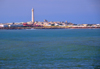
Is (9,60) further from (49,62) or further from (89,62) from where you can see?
(89,62)

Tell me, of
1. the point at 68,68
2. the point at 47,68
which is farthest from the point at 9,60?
the point at 68,68

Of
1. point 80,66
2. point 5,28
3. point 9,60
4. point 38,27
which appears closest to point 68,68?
point 80,66

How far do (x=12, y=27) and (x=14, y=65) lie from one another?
Result: 2395 inches

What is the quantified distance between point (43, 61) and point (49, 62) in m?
0.37

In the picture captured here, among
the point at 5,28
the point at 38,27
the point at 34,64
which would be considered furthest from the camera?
the point at 38,27

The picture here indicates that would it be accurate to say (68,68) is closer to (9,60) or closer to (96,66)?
(96,66)

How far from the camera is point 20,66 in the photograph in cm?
909

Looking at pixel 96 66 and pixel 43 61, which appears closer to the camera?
pixel 96 66

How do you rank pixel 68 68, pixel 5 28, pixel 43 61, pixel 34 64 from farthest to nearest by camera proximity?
1. pixel 5 28
2. pixel 43 61
3. pixel 34 64
4. pixel 68 68

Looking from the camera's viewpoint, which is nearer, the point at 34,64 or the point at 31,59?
the point at 34,64

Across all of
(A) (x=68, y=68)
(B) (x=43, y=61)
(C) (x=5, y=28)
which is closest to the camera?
(A) (x=68, y=68)

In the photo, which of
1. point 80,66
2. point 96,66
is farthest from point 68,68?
point 96,66

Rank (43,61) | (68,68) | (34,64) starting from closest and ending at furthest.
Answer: (68,68), (34,64), (43,61)

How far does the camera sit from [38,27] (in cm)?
7469
